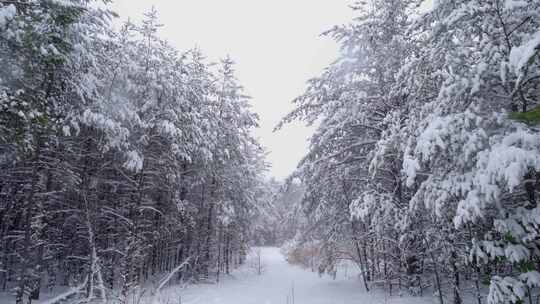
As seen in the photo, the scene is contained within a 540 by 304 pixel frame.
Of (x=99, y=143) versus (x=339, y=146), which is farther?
(x=339, y=146)

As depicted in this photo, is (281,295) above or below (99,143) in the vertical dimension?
below

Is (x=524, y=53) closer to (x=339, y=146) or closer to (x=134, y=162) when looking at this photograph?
(x=339, y=146)

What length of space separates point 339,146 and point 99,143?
7.81 meters

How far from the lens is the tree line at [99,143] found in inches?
284

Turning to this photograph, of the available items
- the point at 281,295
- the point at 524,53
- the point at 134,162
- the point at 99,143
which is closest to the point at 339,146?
the point at 281,295

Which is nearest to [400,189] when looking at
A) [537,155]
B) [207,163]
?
[537,155]

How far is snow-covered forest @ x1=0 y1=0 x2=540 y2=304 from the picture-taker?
5008mm

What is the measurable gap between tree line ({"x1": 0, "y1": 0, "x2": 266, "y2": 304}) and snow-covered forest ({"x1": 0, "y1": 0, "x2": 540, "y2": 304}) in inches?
3.1

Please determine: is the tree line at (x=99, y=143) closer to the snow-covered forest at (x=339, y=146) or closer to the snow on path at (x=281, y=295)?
the snow-covered forest at (x=339, y=146)

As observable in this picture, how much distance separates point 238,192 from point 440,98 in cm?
1334

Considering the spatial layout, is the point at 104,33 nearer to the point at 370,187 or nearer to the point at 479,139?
the point at 370,187

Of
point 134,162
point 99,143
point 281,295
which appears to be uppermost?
point 99,143

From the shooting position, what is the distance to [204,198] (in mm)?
16219

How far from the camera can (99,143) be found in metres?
9.62
